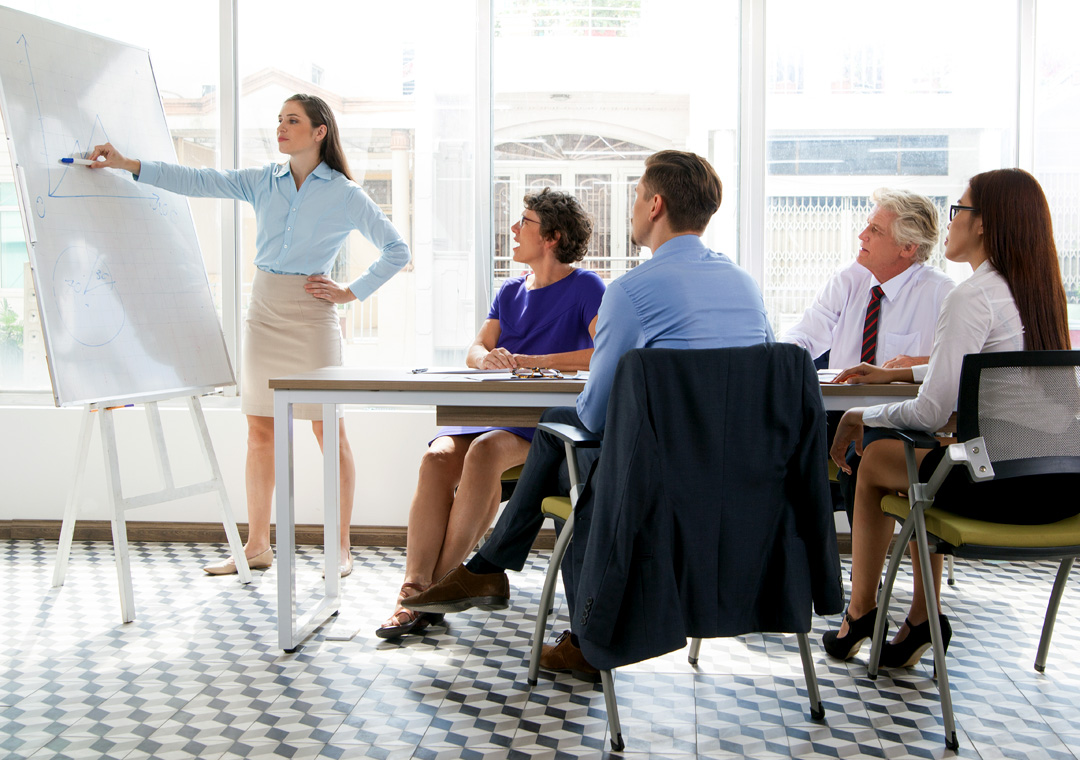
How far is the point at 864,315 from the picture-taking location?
2805mm

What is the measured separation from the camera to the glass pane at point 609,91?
3604mm

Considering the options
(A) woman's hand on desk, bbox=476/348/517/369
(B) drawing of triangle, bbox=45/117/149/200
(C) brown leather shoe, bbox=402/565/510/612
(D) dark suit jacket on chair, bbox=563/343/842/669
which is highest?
(B) drawing of triangle, bbox=45/117/149/200

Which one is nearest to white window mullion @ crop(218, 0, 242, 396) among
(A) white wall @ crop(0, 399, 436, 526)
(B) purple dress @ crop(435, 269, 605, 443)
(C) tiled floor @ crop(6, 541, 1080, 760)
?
(A) white wall @ crop(0, 399, 436, 526)

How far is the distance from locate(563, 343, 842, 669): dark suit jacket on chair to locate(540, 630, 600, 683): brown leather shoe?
1.74 ft

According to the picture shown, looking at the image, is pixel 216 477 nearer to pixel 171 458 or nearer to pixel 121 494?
pixel 121 494

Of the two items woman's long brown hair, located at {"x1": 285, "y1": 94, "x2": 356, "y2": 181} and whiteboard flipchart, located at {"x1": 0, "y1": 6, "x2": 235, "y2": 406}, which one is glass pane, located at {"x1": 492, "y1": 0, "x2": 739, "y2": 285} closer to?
woman's long brown hair, located at {"x1": 285, "y1": 94, "x2": 356, "y2": 181}

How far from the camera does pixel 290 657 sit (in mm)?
2350

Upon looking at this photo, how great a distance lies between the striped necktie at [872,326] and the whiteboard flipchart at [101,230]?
7.06 feet

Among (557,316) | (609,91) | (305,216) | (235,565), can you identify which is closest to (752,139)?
(609,91)

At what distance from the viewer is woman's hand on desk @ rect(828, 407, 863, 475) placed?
2186mm

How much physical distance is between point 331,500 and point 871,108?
2.64 metres

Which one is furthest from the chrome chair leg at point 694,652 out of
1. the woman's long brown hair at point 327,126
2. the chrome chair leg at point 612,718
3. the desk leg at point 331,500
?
the woman's long brown hair at point 327,126

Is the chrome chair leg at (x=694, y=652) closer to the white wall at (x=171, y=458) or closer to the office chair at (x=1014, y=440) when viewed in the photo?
the office chair at (x=1014, y=440)

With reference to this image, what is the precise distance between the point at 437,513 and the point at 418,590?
0.22 metres
